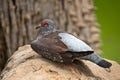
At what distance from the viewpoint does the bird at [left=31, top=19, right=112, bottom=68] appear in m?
3.70

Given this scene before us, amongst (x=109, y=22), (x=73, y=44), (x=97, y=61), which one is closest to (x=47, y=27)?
(x=73, y=44)

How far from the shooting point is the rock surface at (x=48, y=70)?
3.67m

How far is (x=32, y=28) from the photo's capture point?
5320 mm

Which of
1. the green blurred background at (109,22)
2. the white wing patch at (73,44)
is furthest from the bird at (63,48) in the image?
the green blurred background at (109,22)

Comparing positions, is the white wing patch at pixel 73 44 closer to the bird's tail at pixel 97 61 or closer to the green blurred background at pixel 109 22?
the bird's tail at pixel 97 61

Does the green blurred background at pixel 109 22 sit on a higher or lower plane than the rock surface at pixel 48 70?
lower

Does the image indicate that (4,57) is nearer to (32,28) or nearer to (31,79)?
(32,28)

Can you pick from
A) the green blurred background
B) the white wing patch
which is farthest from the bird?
the green blurred background

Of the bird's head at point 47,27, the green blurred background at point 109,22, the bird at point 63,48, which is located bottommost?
the green blurred background at point 109,22

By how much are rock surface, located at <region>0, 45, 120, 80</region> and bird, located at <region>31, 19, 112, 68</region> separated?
53 millimetres

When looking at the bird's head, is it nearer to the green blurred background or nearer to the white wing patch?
the white wing patch

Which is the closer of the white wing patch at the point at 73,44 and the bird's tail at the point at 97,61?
the white wing patch at the point at 73,44

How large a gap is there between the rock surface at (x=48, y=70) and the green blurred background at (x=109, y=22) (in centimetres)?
323

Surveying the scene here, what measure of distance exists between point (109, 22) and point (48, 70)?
394 centimetres
